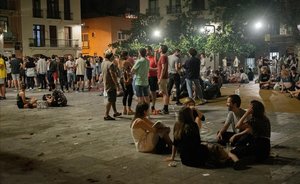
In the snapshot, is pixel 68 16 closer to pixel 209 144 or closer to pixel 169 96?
pixel 169 96

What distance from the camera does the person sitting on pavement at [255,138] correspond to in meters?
6.32

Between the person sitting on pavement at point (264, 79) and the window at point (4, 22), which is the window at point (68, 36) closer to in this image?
the window at point (4, 22)

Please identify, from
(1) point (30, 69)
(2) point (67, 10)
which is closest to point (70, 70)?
(1) point (30, 69)

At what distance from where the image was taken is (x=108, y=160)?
6.80m

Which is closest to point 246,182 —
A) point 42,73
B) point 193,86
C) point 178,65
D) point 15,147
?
point 15,147

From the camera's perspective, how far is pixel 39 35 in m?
44.7

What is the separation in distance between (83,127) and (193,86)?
5113 mm

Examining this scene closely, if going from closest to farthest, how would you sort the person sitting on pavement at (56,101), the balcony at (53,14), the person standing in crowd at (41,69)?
the person sitting on pavement at (56,101) → the person standing in crowd at (41,69) → the balcony at (53,14)

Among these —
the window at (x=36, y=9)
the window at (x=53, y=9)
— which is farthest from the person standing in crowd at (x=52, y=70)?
the window at (x=53, y=9)

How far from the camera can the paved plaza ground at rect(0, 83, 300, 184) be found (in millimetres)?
5801

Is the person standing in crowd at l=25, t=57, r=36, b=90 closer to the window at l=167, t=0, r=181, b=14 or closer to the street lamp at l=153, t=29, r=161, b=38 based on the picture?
the street lamp at l=153, t=29, r=161, b=38

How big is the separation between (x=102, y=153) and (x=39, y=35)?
39593 mm

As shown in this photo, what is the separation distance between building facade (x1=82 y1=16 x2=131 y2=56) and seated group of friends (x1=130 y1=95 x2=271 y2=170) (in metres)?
42.0

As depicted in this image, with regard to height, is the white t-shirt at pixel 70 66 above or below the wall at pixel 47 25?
below
